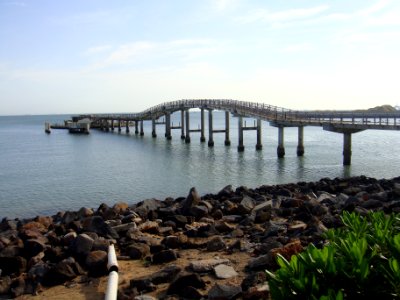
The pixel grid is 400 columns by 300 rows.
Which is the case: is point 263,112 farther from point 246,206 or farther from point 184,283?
point 184,283

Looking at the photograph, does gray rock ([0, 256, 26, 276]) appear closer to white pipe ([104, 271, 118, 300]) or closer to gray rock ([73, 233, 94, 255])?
gray rock ([73, 233, 94, 255])

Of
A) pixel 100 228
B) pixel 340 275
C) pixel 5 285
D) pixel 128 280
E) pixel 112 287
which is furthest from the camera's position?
pixel 100 228

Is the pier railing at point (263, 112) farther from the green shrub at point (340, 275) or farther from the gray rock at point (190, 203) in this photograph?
the green shrub at point (340, 275)

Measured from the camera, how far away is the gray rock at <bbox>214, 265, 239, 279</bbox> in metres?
9.25

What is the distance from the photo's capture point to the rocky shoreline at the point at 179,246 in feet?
29.3

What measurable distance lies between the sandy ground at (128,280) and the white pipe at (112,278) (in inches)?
9.8

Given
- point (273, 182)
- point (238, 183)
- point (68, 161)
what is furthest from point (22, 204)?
point (68, 161)

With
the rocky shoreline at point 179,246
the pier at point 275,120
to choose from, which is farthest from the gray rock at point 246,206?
the pier at point 275,120

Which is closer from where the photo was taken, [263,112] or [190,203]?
[190,203]

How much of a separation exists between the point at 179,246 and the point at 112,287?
3211 millimetres

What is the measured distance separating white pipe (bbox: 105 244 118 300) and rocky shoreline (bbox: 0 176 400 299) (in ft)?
0.55

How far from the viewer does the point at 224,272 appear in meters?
9.39

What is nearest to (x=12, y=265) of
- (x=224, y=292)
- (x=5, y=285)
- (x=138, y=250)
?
(x=5, y=285)

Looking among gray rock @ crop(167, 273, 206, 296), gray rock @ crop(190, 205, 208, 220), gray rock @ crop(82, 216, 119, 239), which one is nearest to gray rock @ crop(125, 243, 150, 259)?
gray rock @ crop(82, 216, 119, 239)
